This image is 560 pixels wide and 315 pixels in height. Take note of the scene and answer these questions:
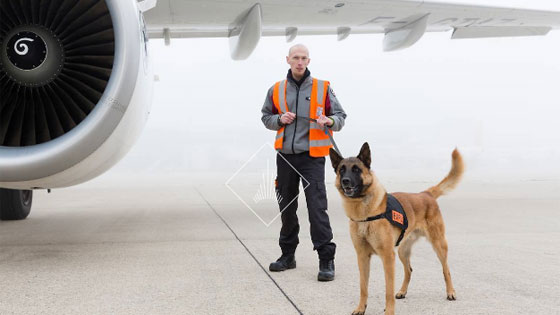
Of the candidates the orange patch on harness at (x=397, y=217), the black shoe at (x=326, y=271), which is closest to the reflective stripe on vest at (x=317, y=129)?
the black shoe at (x=326, y=271)

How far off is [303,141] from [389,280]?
1510mm

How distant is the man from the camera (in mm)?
4215

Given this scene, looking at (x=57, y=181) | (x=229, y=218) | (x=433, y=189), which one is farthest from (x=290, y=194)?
(x=229, y=218)

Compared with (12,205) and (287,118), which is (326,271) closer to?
(287,118)

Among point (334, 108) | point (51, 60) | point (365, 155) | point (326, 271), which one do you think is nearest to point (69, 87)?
point (51, 60)

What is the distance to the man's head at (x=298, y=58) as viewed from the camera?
422 cm

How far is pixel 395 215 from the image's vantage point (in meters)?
3.15

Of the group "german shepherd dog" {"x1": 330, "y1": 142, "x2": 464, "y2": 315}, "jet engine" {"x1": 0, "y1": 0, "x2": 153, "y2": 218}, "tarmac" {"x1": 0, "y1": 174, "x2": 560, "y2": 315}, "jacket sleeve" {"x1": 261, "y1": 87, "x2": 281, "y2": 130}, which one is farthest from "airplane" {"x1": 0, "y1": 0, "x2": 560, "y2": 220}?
"german shepherd dog" {"x1": 330, "y1": 142, "x2": 464, "y2": 315}

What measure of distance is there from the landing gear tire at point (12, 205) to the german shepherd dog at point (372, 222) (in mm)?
5415

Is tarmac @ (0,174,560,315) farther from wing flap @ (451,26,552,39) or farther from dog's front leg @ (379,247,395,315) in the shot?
wing flap @ (451,26,552,39)

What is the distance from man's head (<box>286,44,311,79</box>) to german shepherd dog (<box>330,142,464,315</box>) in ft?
3.78

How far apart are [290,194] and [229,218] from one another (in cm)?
321

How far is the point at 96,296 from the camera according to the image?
3.49m

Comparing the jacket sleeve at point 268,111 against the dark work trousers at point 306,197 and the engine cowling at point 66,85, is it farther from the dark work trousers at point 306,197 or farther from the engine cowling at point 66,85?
the engine cowling at point 66,85
